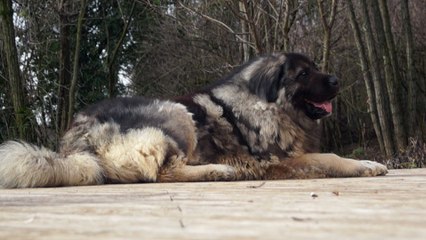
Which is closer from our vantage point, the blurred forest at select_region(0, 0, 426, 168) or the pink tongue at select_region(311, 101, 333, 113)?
the pink tongue at select_region(311, 101, 333, 113)

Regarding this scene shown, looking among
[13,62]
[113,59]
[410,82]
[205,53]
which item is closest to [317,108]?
[13,62]

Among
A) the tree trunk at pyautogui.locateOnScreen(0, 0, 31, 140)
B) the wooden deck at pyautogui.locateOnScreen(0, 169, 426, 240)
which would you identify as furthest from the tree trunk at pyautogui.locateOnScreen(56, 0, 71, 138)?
the wooden deck at pyautogui.locateOnScreen(0, 169, 426, 240)

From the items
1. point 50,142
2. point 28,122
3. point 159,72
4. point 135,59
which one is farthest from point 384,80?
point 135,59

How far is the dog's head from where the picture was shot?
16.4ft

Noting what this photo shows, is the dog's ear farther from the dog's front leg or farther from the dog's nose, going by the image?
the dog's front leg

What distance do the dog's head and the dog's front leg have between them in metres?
0.45

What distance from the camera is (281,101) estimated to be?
504 cm

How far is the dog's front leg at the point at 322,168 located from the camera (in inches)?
176

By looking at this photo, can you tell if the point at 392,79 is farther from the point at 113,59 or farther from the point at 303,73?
the point at 113,59

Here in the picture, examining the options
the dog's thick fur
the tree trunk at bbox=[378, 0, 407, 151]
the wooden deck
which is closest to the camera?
the wooden deck

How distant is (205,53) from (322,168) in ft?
33.8

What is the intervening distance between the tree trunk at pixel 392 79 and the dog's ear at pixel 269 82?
435 centimetres

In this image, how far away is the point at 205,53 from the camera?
48.4 ft

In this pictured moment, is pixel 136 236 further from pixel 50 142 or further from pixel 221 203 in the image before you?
pixel 50 142
